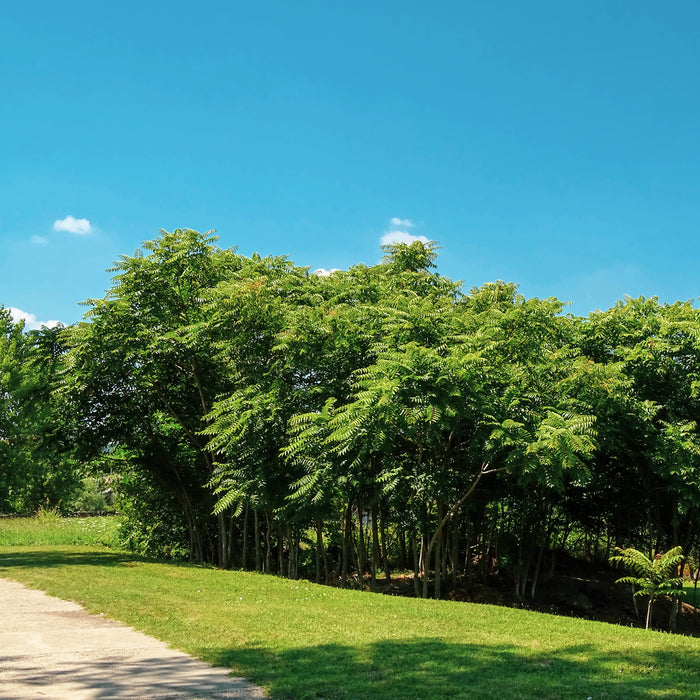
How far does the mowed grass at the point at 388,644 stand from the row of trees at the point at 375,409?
9.02ft

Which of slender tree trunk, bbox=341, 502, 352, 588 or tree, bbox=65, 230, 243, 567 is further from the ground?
tree, bbox=65, 230, 243, 567

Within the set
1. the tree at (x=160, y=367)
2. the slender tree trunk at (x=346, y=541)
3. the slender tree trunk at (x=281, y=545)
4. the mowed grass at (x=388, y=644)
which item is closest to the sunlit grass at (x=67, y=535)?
the tree at (x=160, y=367)

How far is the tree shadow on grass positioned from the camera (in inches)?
248

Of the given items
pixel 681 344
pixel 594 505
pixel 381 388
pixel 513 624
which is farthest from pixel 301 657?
pixel 594 505

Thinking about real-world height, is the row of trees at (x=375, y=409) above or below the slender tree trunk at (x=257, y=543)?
above

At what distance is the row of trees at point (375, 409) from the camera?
43.6 feet

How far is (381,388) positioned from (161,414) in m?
11.6

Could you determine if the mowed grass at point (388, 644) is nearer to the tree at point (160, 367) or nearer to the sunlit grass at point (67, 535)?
the tree at point (160, 367)

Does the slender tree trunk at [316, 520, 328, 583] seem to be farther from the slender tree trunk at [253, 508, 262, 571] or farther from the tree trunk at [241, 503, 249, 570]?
the tree trunk at [241, 503, 249, 570]

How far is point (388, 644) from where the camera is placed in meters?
8.40

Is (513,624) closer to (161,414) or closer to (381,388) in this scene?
(381,388)

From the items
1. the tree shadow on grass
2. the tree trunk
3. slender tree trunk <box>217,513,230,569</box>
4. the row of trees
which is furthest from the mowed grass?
slender tree trunk <box>217,513,230,569</box>

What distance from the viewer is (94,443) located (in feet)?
70.4

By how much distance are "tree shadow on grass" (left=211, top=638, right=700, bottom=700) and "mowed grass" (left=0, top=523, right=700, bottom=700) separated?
0.04 ft
